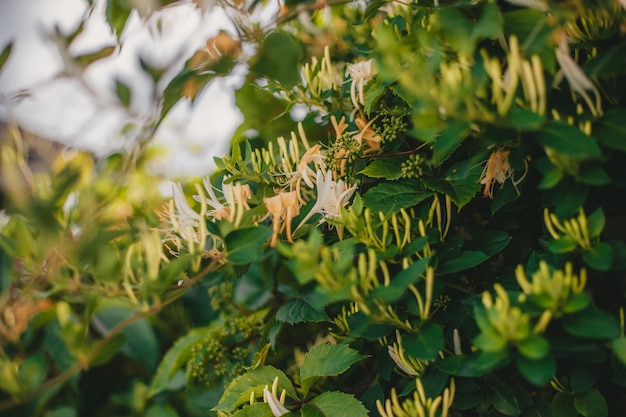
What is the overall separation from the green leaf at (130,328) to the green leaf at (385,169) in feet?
1.22

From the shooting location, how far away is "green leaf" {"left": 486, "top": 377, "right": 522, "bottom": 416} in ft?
2.31

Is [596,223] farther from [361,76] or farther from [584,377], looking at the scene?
[361,76]

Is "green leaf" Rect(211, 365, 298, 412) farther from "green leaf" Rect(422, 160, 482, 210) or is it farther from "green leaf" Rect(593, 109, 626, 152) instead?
"green leaf" Rect(593, 109, 626, 152)

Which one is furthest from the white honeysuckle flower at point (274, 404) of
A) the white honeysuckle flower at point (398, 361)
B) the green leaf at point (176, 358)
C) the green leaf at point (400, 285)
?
the green leaf at point (176, 358)

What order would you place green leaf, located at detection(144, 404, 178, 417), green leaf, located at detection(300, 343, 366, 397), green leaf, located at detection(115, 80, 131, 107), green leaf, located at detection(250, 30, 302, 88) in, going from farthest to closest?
green leaf, located at detection(144, 404, 178, 417)
green leaf, located at detection(300, 343, 366, 397)
green leaf, located at detection(250, 30, 302, 88)
green leaf, located at detection(115, 80, 131, 107)

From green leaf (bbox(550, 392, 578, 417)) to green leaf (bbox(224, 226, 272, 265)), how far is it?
0.43 meters

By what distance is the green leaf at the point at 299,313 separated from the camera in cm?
75

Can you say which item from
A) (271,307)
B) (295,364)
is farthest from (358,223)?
(295,364)

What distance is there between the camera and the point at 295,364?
1.16 metres

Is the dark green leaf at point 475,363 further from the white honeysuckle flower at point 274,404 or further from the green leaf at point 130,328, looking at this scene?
the green leaf at point 130,328

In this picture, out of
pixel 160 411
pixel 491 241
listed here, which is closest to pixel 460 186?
pixel 491 241

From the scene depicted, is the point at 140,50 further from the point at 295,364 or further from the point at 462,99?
the point at 295,364

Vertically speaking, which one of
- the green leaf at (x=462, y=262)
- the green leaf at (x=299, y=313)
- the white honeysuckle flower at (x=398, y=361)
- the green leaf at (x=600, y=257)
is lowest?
the white honeysuckle flower at (x=398, y=361)

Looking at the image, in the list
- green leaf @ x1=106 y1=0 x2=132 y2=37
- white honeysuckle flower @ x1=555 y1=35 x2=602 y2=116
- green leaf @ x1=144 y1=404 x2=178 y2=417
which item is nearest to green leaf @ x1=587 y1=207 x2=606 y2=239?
white honeysuckle flower @ x1=555 y1=35 x2=602 y2=116
